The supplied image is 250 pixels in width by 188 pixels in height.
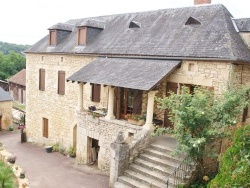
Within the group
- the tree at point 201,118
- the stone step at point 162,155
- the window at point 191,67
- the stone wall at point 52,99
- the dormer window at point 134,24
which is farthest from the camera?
the stone wall at point 52,99

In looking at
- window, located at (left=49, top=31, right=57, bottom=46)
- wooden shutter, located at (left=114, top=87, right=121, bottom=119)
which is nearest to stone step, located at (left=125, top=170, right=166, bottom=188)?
wooden shutter, located at (left=114, top=87, right=121, bottom=119)

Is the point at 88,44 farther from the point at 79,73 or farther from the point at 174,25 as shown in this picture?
the point at 174,25

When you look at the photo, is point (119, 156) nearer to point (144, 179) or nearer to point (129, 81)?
point (144, 179)

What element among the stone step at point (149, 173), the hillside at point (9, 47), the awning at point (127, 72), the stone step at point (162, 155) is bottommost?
the stone step at point (149, 173)

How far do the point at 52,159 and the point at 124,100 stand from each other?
552 centimetres

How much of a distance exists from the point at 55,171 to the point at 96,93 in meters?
4.55

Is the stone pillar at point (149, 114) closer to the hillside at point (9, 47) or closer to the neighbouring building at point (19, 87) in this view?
the neighbouring building at point (19, 87)

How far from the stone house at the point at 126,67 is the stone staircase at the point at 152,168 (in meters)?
1.01

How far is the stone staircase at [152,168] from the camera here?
9.46 m

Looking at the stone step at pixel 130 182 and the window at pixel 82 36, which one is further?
the window at pixel 82 36

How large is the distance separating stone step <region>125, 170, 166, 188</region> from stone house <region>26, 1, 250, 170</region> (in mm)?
1810

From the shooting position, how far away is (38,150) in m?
18.1

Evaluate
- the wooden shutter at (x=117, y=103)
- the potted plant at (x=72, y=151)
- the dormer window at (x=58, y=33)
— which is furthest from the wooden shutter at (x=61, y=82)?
the wooden shutter at (x=117, y=103)

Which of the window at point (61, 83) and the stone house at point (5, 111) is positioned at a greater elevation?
the window at point (61, 83)
